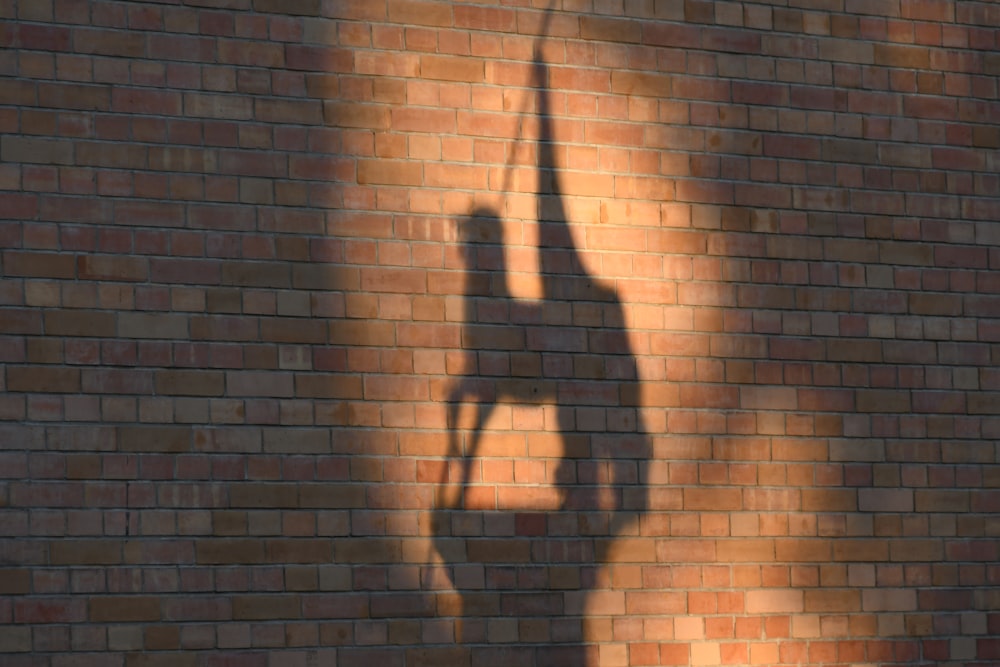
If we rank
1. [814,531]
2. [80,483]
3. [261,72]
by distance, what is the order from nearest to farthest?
[80,483], [261,72], [814,531]

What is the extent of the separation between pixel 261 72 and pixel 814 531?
9.44 ft

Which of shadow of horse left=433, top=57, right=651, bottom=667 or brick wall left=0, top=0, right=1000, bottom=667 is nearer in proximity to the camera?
brick wall left=0, top=0, right=1000, bottom=667

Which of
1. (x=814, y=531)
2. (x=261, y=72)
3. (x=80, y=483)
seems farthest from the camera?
(x=814, y=531)

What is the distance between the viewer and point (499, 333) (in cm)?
562

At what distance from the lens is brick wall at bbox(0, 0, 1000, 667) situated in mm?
5234

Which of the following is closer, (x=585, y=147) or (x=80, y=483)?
(x=80, y=483)

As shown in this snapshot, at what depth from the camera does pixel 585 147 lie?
5.80m

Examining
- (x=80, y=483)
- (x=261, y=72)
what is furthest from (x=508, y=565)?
(x=261, y=72)

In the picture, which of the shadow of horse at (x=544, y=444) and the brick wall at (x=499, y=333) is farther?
the shadow of horse at (x=544, y=444)

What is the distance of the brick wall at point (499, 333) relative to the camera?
5.23 m

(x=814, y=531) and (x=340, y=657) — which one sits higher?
(x=814, y=531)

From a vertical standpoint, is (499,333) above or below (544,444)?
above

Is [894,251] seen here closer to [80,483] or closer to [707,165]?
[707,165]

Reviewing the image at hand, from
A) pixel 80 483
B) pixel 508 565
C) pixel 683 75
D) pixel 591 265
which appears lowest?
pixel 508 565
